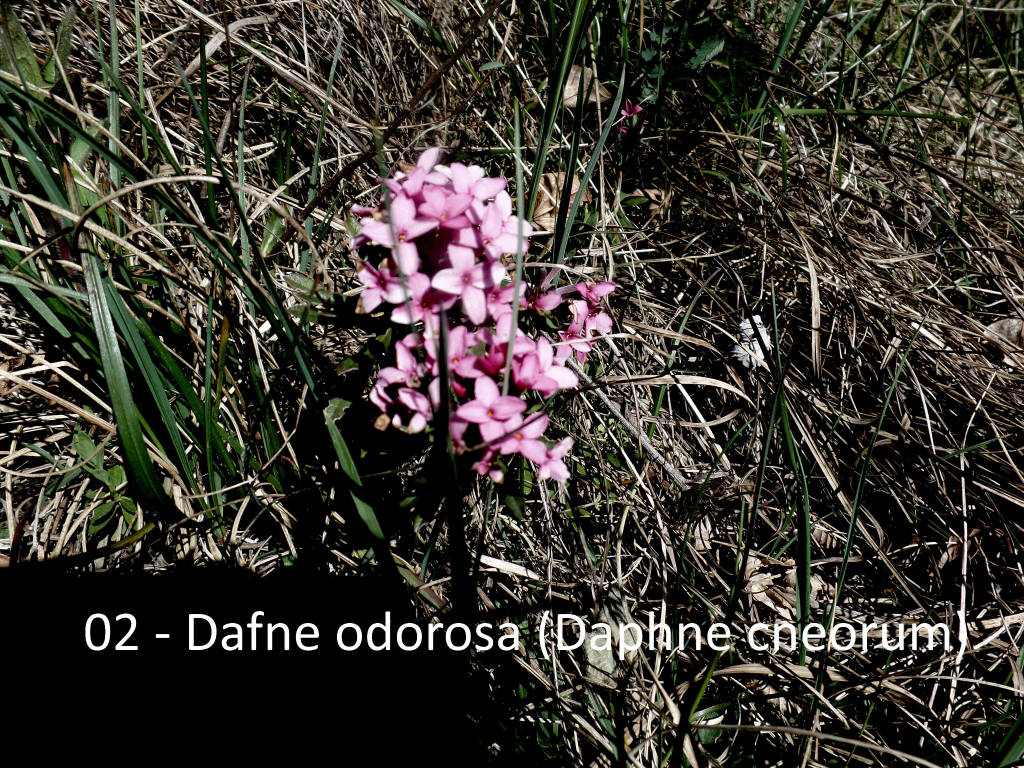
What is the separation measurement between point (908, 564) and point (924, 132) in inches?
61.2

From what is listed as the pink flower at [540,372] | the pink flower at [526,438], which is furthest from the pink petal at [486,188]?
the pink flower at [526,438]

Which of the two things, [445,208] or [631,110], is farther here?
[631,110]

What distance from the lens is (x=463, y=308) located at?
1.16 metres

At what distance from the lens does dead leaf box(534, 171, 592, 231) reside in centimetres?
199

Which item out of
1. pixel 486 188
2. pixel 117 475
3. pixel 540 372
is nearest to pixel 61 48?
pixel 117 475

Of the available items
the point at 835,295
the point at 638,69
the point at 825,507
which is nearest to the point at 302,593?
the point at 825,507

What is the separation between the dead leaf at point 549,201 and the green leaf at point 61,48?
1.22 meters

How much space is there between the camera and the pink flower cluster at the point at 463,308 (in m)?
1.10

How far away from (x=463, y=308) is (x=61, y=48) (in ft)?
3.94

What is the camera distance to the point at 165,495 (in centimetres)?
145

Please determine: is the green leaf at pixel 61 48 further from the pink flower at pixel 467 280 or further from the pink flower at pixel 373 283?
the pink flower at pixel 467 280

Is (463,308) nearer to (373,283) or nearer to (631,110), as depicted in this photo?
(373,283)

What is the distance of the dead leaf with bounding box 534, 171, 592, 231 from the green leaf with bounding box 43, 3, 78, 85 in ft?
3.99

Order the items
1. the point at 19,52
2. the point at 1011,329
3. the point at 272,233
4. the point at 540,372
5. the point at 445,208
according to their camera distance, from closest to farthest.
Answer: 1. the point at 445,208
2. the point at 540,372
3. the point at 19,52
4. the point at 272,233
5. the point at 1011,329
